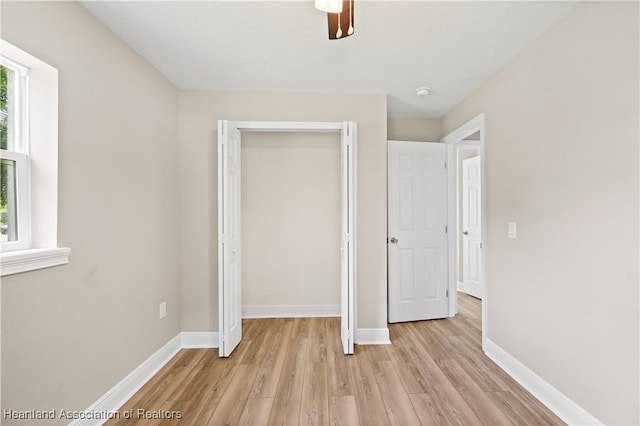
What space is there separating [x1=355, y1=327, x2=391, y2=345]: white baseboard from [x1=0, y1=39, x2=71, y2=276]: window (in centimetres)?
237


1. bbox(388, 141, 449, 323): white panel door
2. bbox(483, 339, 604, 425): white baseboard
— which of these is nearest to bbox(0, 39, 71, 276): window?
bbox(388, 141, 449, 323): white panel door

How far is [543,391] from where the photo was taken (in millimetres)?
1909

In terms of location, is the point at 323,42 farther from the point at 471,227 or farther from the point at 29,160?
the point at 471,227

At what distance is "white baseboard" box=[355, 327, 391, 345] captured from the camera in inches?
110

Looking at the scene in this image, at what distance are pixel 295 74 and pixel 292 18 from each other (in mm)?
702

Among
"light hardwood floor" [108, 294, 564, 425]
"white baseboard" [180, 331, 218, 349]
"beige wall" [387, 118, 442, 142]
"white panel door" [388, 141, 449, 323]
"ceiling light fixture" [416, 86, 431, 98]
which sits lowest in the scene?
"light hardwood floor" [108, 294, 564, 425]

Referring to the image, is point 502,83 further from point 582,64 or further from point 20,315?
point 20,315

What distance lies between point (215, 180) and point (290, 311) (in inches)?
71.4

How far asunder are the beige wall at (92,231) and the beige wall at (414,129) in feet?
8.50

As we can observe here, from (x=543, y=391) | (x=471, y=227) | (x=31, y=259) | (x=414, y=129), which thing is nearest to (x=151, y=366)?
(x=31, y=259)

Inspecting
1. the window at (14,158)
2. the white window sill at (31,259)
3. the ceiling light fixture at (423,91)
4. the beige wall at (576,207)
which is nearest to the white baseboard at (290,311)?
the beige wall at (576,207)

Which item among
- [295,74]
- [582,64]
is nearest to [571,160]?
[582,64]

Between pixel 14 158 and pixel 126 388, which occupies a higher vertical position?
pixel 14 158

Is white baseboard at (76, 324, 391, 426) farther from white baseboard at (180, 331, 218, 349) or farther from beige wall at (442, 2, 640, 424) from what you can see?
beige wall at (442, 2, 640, 424)
